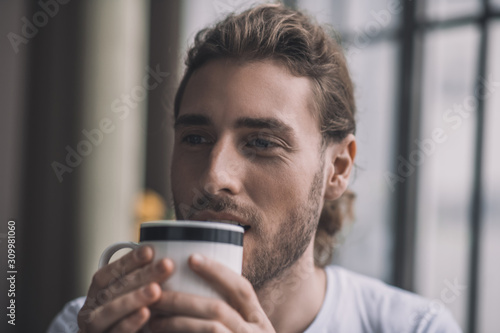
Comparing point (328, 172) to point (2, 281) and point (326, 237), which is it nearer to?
point (326, 237)

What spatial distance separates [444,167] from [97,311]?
2.69 m

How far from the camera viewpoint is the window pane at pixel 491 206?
2.77m

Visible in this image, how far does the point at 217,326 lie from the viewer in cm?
64

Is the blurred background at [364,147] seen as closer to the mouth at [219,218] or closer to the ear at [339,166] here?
the ear at [339,166]

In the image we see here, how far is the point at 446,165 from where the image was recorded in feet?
9.58

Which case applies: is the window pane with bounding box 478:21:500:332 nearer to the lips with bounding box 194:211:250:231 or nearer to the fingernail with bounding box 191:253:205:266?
the lips with bounding box 194:211:250:231

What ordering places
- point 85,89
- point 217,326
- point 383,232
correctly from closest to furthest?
point 217,326, point 383,232, point 85,89

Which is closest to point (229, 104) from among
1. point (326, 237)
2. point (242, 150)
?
point (242, 150)

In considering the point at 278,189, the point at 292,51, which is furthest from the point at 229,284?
the point at 292,51

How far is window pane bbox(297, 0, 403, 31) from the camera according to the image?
322 cm

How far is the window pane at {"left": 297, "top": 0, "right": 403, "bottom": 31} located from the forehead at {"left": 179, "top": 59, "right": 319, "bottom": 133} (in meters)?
2.12

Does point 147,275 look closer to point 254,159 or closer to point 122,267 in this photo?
point 122,267

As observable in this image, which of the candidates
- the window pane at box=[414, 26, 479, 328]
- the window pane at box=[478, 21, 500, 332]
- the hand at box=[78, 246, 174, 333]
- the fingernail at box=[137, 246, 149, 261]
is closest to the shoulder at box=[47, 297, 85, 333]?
the hand at box=[78, 246, 174, 333]

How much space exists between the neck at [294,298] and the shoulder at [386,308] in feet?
0.25
